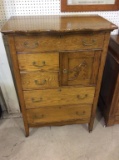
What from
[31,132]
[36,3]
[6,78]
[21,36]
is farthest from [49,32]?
[31,132]

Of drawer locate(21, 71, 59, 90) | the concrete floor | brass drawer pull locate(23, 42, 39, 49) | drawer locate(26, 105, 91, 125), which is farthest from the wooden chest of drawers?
brass drawer pull locate(23, 42, 39, 49)

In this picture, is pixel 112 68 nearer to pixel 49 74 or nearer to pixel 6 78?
pixel 49 74

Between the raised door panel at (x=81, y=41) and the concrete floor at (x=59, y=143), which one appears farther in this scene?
the concrete floor at (x=59, y=143)

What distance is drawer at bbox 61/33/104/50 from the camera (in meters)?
1.03

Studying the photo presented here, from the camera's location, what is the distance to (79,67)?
1.17 m

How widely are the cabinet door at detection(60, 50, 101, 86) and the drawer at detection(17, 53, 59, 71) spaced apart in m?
0.05

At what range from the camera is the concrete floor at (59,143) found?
1.40 metres

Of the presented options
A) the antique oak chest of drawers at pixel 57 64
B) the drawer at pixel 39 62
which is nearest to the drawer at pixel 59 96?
the antique oak chest of drawers at pixel 57 64

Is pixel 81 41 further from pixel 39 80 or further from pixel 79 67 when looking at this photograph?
pixel 39 80

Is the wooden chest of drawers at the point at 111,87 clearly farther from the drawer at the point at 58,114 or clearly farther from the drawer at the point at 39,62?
the drawer at the point at 39,62

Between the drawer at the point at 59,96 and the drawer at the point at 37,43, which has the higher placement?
the drawer at the point at 37,43

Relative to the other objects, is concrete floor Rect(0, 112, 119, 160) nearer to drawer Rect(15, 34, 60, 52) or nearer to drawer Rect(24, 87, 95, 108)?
→ drawer Rect(24, 87, 95, 108)

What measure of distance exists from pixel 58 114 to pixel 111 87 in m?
0.59

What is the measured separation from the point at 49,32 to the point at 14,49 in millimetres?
276
